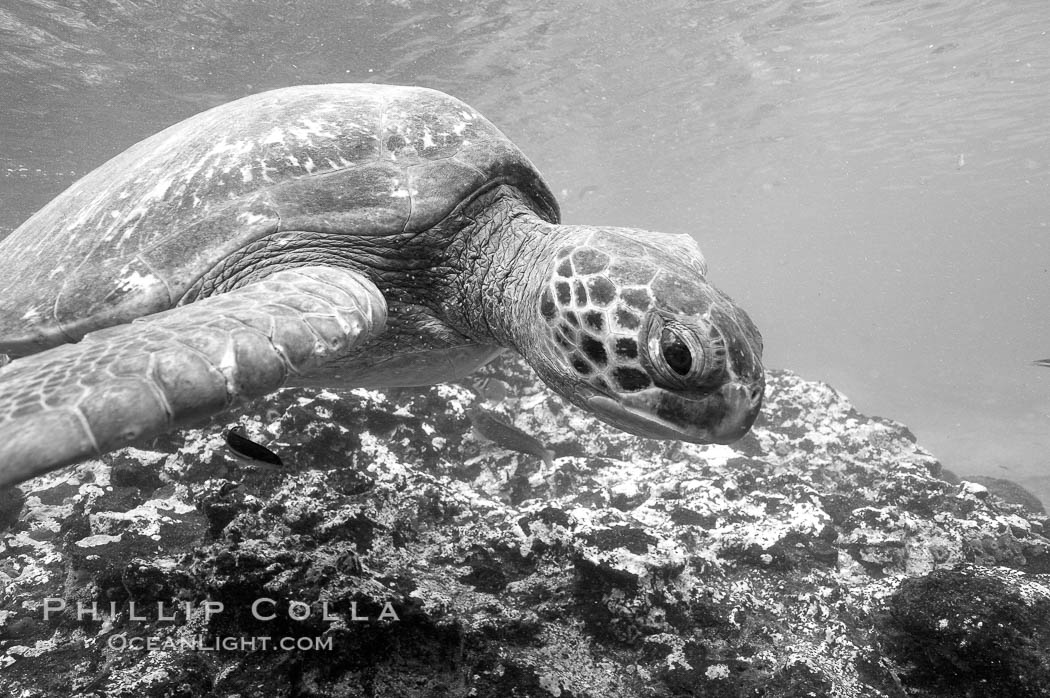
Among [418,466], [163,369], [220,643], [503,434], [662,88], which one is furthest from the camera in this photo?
[662,88]

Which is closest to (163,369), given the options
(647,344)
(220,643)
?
(220,643)

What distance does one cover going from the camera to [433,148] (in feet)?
9.16

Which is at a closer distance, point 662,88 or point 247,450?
point 247,450

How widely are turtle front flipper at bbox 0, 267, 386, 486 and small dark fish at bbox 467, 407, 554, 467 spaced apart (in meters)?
1.75

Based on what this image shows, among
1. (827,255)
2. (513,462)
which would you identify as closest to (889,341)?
(827,255)

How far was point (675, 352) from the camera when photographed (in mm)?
1898

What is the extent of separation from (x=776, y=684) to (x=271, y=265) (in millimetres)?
2823

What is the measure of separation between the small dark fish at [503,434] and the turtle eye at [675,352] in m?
1.93

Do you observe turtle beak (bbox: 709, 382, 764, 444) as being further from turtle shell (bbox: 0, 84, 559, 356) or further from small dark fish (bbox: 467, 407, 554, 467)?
small dark fish (bbox: 467, 407, 554, 467)

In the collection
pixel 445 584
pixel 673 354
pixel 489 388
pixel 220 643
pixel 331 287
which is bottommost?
pixel 489 388

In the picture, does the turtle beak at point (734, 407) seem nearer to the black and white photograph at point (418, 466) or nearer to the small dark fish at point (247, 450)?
the black and white photograph at point (418, 466)

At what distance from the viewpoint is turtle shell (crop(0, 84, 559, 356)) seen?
2.37 m

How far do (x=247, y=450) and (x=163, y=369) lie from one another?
0.53m

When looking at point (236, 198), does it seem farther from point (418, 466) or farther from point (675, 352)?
point (675, 352)
